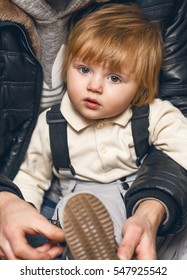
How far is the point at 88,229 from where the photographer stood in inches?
37.0

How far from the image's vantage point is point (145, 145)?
4.22 ft

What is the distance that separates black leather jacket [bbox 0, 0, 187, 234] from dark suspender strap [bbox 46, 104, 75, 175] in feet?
0.14

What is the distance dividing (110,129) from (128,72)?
0.46ft

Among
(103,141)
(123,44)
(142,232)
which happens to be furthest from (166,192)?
(123,44)

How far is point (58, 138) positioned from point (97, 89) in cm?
15

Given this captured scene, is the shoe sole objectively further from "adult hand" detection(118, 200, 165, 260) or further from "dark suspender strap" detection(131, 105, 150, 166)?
"dark suspender strap" detection(131, 105, 150, 166)

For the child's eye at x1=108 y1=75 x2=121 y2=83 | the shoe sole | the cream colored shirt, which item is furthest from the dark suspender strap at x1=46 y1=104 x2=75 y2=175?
the shoe sole

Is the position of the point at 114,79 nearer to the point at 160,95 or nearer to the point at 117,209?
the point at 160,95

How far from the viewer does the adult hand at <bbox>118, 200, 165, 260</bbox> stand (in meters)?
1.01

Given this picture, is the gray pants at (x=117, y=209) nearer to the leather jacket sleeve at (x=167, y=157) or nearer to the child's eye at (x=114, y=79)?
the leather jacket sleeve at (x=167, y=157)

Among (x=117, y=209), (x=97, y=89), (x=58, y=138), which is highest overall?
(x=97, y=89)

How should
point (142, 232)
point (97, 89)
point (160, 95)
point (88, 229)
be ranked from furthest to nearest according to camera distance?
point (160, 95) < point (97, 89) < point (142, 232) < point (88, 229)

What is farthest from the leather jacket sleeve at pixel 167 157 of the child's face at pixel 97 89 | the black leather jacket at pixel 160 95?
the child's face at pixel 97 89
